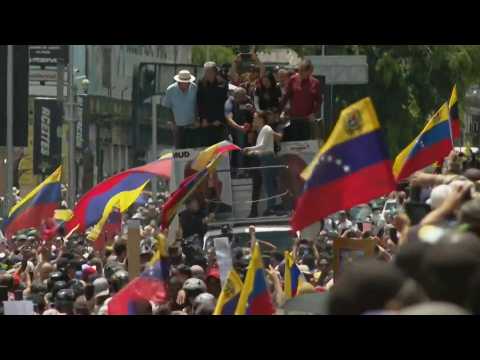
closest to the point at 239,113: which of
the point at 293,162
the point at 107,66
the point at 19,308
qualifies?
the point at 293,162

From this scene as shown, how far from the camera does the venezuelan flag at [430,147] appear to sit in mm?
13367

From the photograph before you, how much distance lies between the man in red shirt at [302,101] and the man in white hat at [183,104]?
981mm

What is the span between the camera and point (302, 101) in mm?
17000

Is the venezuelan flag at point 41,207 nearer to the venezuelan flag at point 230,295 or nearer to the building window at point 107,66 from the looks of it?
the venezuelan flag at point 230,295

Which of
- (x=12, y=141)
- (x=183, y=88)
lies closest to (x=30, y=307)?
(x=183, y=88)

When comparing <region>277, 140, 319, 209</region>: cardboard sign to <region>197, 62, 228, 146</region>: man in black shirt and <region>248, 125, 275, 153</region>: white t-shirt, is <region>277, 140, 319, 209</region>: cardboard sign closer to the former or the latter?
<region>248, 125, 275, 153</region>: white t-shirt

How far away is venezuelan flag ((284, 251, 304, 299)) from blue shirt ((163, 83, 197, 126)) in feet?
15.4

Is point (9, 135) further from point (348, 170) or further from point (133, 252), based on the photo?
point (348, 170)

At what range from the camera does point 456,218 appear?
8.41m

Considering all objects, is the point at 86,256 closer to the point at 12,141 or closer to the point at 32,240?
the point at 32,240

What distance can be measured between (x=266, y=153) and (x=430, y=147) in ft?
13.1

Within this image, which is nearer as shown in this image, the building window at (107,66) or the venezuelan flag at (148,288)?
the venezuelan flag at (148,288)

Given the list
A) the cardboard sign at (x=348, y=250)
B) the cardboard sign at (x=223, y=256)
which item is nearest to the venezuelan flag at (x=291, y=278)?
the cardboard sign at (x=223, y=256)
